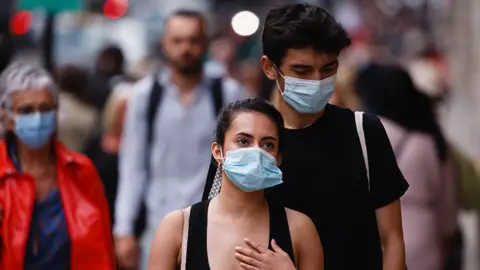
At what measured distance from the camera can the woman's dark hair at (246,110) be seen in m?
4.22

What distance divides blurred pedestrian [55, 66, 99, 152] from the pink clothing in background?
163 inches

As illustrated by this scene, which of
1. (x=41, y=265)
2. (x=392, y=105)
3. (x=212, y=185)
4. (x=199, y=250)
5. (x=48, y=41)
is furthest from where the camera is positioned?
(x=48, y=41)

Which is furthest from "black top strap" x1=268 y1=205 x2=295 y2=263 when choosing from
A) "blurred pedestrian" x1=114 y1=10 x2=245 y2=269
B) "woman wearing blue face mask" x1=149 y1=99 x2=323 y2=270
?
"blurred pedestrian" x1=114 y1=10 x2=245 y2=269

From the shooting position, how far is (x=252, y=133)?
4172 millimetres

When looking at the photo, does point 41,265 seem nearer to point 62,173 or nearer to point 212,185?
point 62,173

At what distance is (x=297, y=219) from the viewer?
13.8 feet

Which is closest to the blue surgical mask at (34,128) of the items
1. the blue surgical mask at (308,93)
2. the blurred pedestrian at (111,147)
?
the blue surgical mask at (308,93)

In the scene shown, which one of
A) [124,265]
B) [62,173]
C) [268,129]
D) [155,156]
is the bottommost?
[124,265]

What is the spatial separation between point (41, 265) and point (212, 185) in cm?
116

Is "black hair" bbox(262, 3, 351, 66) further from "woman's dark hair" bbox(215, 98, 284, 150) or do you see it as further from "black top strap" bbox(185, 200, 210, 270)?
"black top strap" bbox(185, 200, 210, 270)

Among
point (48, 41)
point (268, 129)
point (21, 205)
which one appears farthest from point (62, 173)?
point (48, 41)

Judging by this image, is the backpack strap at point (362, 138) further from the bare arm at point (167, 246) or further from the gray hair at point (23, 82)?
the gray hair at point (23, 82)

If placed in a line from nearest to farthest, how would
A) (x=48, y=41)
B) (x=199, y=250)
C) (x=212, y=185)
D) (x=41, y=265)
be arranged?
(x=199, y=250)
(x=212, y=185)
(x=41, y=265)
(x=48, y=41)

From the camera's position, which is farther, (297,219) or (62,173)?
(62,173)
